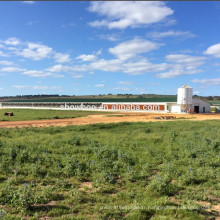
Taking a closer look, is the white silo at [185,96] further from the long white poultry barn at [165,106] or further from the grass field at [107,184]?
the grass field at [107,184]

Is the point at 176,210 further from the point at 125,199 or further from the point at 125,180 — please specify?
the point at 125,180

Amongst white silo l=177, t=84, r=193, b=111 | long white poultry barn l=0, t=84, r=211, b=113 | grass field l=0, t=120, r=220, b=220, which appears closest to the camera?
grass field l=0, t=120, r=220, b=220

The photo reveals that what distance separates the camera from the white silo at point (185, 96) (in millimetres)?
51375

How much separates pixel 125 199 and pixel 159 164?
437 cm

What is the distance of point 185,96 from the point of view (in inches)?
2024

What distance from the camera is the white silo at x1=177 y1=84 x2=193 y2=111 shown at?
169ft

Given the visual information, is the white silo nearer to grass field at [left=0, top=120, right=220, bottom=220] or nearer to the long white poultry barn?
the long white poultry barn

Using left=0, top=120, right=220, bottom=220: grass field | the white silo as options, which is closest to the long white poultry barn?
the white silo

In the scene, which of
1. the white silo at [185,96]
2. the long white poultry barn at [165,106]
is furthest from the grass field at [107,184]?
the long white poultry barn at [165,106]

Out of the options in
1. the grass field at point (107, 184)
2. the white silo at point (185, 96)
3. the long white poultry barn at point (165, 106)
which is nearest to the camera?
the grass field at point (107, 184)

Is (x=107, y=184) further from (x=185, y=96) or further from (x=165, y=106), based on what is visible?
(x=165, y=106)

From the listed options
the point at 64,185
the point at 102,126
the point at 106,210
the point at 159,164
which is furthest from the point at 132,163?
the point at 102,126

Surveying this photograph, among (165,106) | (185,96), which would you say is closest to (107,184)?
(185,96)

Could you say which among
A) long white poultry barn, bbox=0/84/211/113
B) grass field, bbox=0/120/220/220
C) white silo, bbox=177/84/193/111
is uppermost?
white silo, bbox=177/84/193/111
